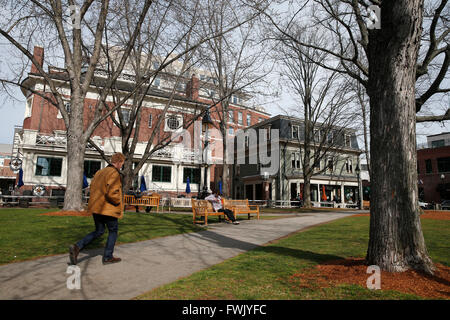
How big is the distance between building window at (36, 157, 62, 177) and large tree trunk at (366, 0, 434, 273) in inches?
1065

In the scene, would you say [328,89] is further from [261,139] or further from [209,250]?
[209,250]

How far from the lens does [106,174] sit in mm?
4566

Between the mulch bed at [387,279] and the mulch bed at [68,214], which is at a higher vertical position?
the mulch bed at [68,214]

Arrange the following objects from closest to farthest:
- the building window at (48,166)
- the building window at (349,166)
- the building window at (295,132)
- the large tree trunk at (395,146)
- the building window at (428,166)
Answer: the large tree trunk at (395,146), the building window at (48,166), the building window at (295,132), the building window at (349,166), the building window at (428,166)

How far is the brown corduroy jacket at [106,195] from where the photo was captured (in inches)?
175

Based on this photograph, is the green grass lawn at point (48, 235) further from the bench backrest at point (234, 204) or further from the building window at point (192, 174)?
the building window at point (192, 174)

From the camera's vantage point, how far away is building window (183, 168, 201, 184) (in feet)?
99.0

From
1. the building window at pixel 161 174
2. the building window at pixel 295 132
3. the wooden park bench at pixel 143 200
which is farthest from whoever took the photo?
the building window at pixel 295 132

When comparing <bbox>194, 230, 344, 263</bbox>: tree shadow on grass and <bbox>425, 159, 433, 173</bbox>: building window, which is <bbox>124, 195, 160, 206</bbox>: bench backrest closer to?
<bbox>194, 230, 344, 263</bbox>: tree shadow on grass

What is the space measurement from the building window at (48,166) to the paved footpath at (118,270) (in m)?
22.6

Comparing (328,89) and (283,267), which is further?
(328,89)

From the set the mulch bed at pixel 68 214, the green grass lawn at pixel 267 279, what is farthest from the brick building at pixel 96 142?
the green grass lawn at pixel 267 279
